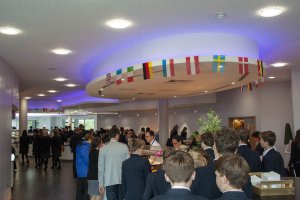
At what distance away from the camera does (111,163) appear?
6.32 metres

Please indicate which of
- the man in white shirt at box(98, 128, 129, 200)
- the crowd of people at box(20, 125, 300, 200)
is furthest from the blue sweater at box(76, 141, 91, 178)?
the man in white shirt at box(98, 128, 129, 200)

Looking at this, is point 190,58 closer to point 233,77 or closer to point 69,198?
point 233,77

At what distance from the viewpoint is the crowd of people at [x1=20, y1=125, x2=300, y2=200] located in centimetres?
251

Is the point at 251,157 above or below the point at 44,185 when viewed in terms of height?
above

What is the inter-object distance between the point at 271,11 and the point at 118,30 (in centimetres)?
Answer: 256

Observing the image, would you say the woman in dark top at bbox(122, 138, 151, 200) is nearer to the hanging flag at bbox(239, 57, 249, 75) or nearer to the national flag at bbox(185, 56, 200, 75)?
the national flag at bbox(185, 56, 200, 75)

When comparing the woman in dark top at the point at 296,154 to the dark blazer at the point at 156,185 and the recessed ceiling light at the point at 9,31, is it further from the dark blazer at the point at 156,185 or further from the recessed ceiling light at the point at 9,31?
the recessed ceiling light at the point at 9,31

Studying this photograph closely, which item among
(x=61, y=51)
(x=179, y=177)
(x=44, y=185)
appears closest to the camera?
(x=179, y=177)

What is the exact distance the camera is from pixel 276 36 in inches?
272

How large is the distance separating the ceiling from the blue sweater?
194cm

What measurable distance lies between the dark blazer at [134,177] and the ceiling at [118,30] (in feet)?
7.29

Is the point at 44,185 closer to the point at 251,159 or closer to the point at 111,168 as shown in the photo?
the point at 111,168

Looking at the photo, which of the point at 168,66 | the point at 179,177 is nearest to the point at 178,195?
the point at 179,177

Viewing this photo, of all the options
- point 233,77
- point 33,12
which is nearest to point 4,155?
point 33,12
